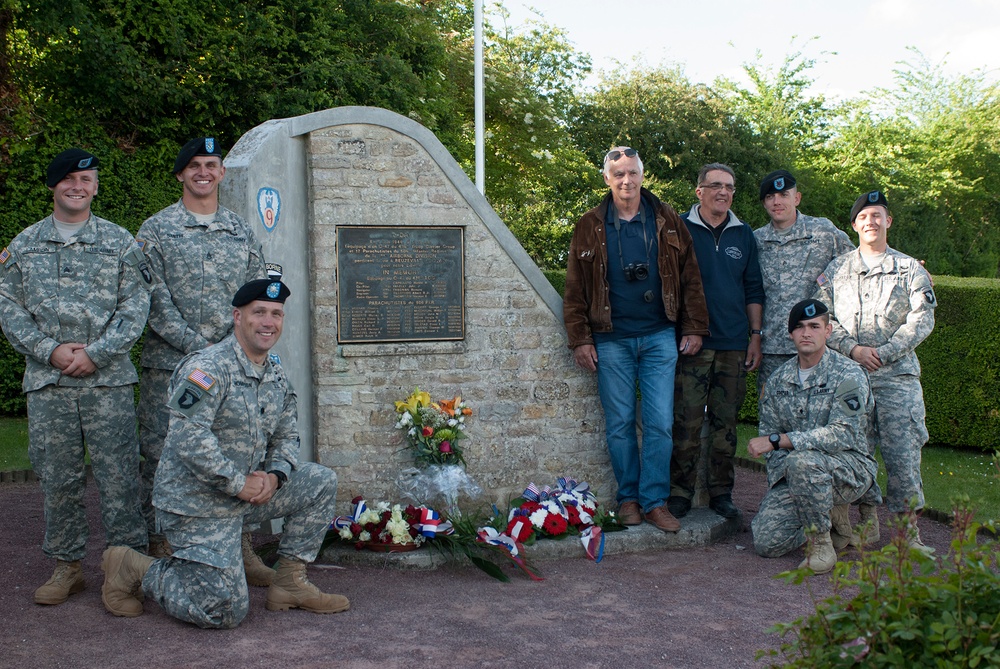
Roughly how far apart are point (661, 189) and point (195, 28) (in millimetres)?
13178

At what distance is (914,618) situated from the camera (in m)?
2.15

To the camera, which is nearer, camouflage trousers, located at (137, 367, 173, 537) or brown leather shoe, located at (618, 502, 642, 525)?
camouflage trousers, located at (137, 367, 173, 537)

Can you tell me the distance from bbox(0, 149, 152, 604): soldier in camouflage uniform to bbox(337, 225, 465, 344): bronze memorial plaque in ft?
4.15

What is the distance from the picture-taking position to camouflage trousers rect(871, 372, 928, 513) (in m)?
5.51

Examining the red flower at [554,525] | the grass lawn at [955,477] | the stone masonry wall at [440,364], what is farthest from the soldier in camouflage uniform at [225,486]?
the grass lawn at [955,477]

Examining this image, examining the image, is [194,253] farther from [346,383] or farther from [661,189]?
[661,189]

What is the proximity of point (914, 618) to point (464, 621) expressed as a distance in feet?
8.53

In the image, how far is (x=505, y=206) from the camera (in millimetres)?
21516

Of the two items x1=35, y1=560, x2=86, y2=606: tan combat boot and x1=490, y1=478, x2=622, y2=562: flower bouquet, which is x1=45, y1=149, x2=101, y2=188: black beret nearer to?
x1=35, y1=560, x2=86, y2=606: tan combat boot

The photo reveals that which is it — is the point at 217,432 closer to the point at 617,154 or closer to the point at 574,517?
the point at 574,517

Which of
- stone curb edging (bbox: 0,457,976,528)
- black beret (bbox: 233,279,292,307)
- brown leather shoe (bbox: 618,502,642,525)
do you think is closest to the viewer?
black beret (bbox: 233,279,292,307)

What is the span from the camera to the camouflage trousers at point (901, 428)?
5.51 meters

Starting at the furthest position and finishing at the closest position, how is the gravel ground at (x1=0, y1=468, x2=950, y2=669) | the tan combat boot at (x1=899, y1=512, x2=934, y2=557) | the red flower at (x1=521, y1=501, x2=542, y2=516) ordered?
the red flower at (x1=521, y1=501, x2=542, y2=516) < the gravel ground at (x1=0, y1=468, x2=950, y2=669) < the tan combat boot at (x1=899, y1=512, x2=934, y2=557)

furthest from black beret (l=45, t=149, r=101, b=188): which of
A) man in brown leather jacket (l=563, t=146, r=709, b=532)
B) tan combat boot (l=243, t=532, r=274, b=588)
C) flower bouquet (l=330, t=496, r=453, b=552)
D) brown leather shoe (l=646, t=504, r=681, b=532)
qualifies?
brown leather shoe (l=646, t=504, r=681, b=532)
